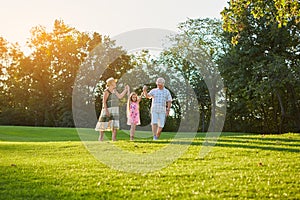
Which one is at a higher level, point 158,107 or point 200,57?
point 200,57

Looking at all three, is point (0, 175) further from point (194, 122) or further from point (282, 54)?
point (194, 122)


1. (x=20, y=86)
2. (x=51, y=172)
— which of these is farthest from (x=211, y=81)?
(x=51, y=172)

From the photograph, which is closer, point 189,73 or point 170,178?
point 170,178

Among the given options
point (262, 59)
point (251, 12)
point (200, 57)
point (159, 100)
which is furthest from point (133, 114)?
point (200, 57)

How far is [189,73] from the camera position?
48344 millimetres

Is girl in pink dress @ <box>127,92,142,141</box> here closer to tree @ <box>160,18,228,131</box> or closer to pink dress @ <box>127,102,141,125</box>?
pink dress @ <box>127,102,141,125</box>

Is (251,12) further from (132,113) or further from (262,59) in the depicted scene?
(262,59)

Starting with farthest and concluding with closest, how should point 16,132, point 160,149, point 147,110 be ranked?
point 147,110, point 16,132, point 160,149

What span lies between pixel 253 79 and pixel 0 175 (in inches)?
1042

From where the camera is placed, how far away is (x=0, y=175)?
7641mm

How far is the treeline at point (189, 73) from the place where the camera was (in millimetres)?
32625

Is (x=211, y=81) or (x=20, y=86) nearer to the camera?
(x=211, y=81)

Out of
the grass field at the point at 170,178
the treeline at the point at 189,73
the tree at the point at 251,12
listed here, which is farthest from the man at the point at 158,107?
the treeline at the point at 189,73

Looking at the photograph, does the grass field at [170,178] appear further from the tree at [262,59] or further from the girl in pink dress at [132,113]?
the tree at [262,59]
